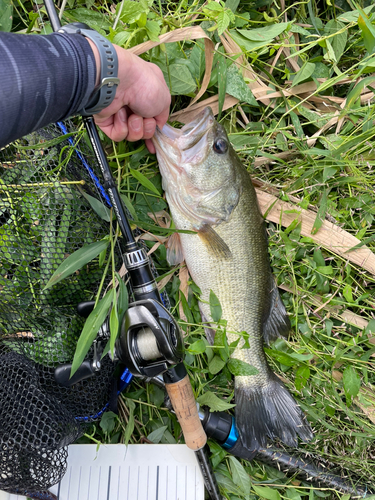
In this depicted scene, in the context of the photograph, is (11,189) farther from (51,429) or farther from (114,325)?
(51,429)

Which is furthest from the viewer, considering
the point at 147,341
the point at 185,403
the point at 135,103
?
the point at 185,403

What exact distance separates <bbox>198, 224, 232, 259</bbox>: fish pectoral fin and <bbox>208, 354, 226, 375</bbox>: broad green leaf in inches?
20.0

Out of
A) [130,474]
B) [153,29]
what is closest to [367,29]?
[153,29]

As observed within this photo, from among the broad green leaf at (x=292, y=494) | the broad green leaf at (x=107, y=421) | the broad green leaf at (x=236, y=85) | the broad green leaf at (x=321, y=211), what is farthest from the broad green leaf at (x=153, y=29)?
the broad green leaf at (x=292, y=494)

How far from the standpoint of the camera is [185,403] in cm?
149

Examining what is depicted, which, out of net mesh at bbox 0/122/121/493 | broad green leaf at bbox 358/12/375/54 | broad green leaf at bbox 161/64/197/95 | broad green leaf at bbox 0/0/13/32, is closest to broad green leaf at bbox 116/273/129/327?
net mesh at bbox 0/122/121/493

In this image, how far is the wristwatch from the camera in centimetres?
113

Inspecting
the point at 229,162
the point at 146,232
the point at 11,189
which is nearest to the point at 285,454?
the point at 146,232

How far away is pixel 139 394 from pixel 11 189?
1.17 metres

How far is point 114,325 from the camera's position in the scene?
49.5 inches

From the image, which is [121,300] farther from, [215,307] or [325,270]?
[325,270]

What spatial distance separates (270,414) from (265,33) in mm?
1909

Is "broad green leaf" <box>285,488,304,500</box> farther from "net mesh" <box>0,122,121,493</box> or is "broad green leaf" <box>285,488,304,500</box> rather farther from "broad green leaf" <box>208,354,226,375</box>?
"net mesh" <box>0,122,121,493</box>

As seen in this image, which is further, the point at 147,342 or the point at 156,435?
the point at 156,435
